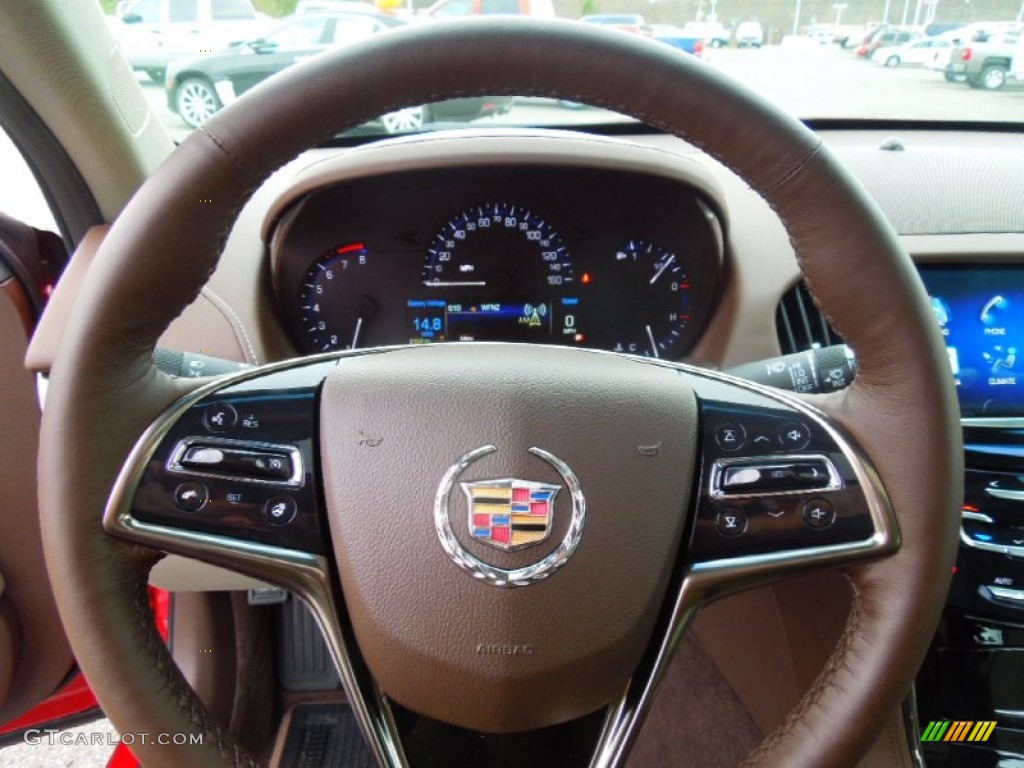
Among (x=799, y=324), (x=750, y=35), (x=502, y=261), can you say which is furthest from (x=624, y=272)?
(x=750, y=35)

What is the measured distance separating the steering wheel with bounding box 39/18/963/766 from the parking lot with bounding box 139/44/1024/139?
1245mm

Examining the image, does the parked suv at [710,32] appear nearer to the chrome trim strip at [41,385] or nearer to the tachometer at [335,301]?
the tachometer at [335,301]

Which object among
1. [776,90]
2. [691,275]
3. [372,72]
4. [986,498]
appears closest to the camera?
[372,72]

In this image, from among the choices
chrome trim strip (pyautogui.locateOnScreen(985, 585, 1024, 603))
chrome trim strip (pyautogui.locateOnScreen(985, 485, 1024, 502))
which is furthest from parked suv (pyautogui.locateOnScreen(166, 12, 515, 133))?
chrome trim strip (pyautogui.locateOnScreen(985, 585, 1024, 603))

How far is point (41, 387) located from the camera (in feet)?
4.65

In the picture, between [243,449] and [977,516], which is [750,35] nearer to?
[977,516]

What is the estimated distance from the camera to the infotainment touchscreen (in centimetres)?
165

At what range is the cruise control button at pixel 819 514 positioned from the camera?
2.92 feet

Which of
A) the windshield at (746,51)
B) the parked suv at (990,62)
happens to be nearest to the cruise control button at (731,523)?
the windshield at (746,51)

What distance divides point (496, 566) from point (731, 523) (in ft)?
0.85

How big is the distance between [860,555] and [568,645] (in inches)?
12.2

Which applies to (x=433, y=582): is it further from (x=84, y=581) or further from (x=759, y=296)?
(x=759, y=296)

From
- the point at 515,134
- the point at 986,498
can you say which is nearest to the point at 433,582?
the point at 515,134

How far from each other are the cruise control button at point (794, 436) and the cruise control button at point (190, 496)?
62cm
